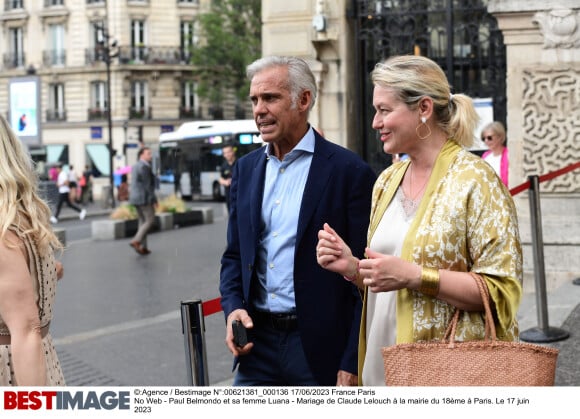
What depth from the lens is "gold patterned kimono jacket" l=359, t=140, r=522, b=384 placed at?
8.79 feet

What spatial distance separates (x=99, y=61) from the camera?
4462 cm

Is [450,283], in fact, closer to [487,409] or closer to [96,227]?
[487,409]

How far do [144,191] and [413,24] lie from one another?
693cm

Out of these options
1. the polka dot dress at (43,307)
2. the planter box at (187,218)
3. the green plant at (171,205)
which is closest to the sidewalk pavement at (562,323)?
the polka dot dress at (43,307)

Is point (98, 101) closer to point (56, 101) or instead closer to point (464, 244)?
point (56, 101)

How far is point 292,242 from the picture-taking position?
3.44 m

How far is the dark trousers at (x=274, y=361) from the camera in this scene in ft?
11.2

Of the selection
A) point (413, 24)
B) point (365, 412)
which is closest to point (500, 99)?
point (413, 24)

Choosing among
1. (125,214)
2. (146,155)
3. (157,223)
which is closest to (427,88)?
(146,155)

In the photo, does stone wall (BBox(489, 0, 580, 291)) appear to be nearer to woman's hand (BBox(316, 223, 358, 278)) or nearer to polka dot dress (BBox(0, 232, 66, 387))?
woman's hand (BBox(316, 223, 358, 278))

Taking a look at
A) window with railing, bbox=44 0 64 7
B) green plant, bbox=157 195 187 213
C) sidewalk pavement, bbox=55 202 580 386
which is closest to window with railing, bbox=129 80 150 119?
window with railing, bbox=44 0 64 7

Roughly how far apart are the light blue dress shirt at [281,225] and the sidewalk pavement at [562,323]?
2793 mm

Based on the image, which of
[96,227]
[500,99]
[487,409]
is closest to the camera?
[487,409]

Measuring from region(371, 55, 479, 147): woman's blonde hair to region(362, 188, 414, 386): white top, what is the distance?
267 mm
